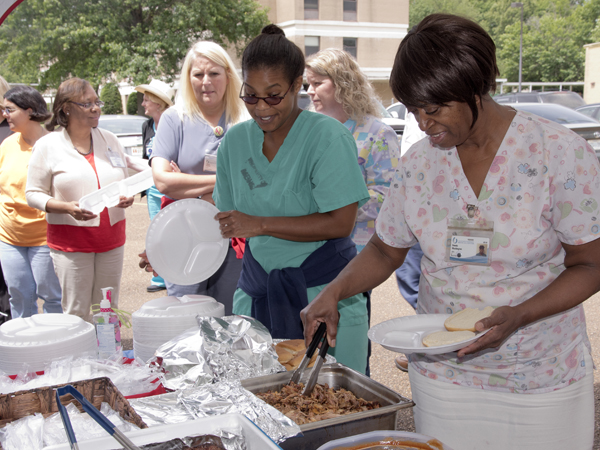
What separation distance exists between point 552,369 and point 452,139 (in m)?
0.58

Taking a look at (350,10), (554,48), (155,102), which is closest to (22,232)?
(155,102)

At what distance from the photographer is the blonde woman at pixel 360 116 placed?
291 centimetres

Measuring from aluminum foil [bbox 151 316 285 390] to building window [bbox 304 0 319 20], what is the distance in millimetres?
29256

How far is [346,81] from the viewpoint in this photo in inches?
119

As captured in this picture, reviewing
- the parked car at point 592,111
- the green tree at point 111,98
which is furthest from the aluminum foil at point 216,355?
the green tree at point 111,98

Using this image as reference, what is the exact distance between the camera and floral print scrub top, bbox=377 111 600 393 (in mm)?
1195

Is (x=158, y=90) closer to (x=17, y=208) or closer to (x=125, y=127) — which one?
(x=17, y=208)

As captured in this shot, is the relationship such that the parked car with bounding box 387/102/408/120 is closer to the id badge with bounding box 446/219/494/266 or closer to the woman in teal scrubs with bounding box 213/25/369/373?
the woman in teal scrubs with bounding box 213/25/369/373

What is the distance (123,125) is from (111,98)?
1443 centimetres

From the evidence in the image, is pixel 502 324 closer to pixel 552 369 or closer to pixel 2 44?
pixel 552 369

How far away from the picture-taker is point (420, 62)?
1.19 metres

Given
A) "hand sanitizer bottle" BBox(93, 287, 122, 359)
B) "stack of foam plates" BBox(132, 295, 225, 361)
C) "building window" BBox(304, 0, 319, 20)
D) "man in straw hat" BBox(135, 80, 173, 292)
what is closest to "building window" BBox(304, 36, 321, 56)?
"building window" BBox(304, 0, 319, 20)

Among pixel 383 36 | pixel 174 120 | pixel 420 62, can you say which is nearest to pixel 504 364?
pixel 420 62

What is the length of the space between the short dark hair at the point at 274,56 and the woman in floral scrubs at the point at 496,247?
54cm
